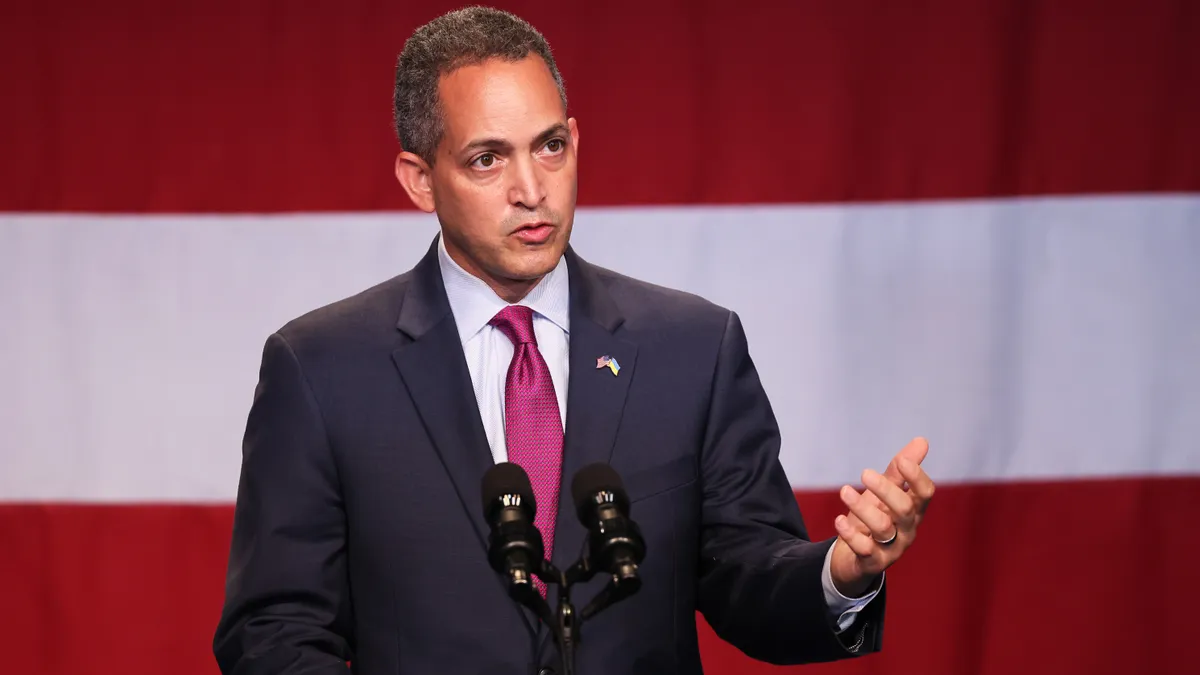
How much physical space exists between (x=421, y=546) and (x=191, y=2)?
1.43 meters

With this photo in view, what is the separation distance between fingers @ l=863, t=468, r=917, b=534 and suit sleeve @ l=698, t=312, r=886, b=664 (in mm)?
164

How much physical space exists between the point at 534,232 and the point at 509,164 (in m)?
0.08

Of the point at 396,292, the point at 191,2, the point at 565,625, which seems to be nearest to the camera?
the point at 565,625

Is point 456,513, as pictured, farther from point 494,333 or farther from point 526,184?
point 526,184

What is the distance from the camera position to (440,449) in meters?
1.49

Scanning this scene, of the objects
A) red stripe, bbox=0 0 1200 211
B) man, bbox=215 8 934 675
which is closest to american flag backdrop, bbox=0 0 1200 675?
red stripe, bbox=0 0 1200 211

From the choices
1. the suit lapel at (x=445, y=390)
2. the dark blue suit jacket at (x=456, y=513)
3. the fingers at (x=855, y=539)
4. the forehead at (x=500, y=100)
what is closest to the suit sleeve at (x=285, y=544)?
the dark blue suit jacket at (x=456, y=513)

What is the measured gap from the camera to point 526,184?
1.46 m

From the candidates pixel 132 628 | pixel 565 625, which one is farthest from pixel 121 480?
pixel 565 625

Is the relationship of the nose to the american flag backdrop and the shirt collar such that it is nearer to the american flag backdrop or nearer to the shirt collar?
the shirt collar

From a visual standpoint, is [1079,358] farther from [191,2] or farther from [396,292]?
[191,2]

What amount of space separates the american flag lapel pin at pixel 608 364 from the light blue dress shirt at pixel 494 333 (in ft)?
0.17

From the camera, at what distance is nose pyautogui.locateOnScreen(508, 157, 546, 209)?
4.80 ft

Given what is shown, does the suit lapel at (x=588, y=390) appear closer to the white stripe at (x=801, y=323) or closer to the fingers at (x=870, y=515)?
the fingers at (x=870, y=515)
